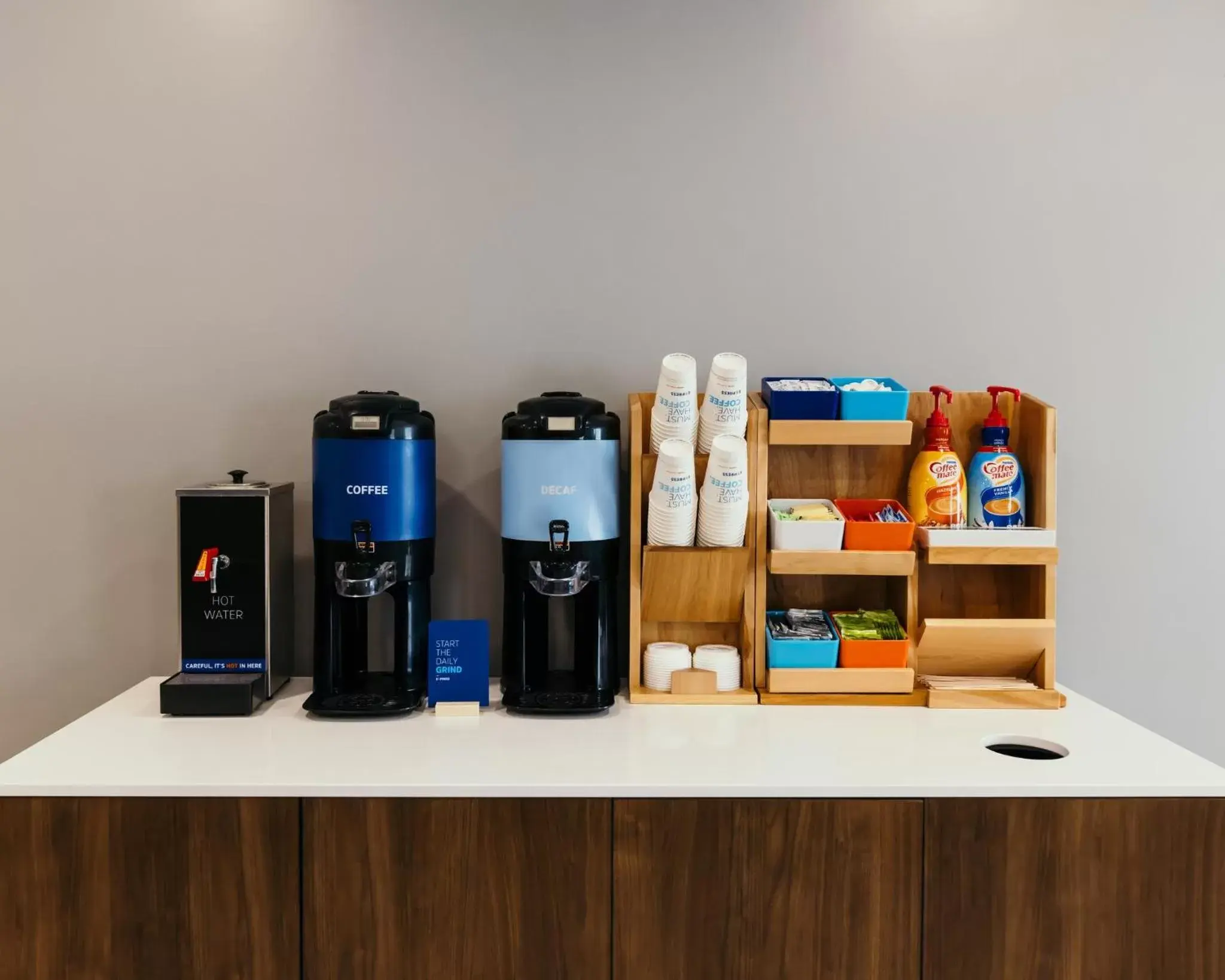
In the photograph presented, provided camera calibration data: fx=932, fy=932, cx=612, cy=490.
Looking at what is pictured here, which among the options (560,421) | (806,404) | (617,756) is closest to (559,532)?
(560,421)

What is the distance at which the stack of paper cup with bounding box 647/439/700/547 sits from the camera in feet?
5.53

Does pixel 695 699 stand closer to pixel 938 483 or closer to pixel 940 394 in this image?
pixel 938 483

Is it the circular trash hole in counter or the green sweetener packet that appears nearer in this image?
the circular trash hole in counter

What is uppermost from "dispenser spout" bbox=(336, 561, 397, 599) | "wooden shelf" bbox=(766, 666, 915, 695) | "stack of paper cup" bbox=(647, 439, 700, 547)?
"stack of paper cup" bbox=(647, 439, 700, 547)

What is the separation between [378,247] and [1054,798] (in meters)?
1.62

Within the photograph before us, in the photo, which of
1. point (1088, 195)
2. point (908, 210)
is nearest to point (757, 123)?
point (908, 210)

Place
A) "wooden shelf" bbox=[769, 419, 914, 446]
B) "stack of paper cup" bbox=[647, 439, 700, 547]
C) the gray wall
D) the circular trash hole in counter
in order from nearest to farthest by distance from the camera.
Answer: the circular trash hole in counter, "stack of paper cup" bbox=[647, 439, 700, 547], "wooden shelf" bbox=[769, 419, 914, 446], the gray wall

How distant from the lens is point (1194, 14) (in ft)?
6.51

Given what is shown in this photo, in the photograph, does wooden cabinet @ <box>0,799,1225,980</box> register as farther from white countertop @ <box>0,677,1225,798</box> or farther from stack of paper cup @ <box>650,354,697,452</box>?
stack of paper cup @ <box>650,354,697,452</box>

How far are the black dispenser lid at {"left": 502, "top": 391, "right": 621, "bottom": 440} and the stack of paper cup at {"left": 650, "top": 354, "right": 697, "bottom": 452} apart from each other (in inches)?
3.6

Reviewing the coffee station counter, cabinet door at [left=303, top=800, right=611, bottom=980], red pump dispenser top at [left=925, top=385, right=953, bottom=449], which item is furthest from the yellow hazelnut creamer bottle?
cabinet door at [left=303, top=800, right=611, bottom=980]

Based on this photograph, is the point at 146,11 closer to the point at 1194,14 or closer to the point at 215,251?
the point at 215,251

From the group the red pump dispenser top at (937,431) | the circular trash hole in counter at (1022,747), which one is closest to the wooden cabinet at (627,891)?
the circular trash hole in counter at (1022,747)

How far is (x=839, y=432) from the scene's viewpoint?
1792 millimetres
